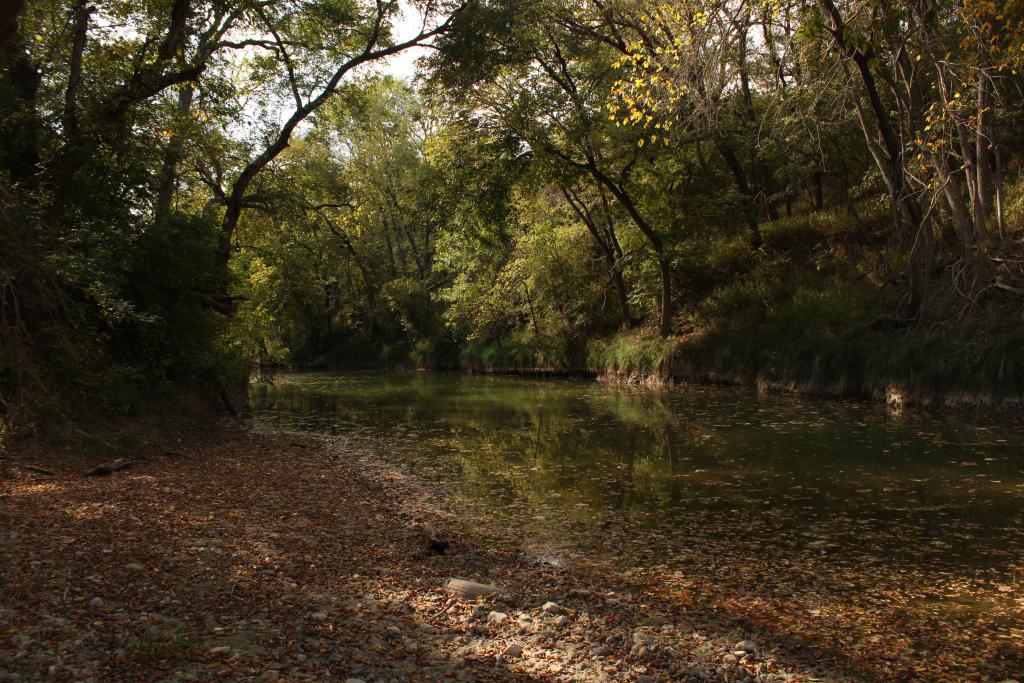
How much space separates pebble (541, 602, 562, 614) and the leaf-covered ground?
0.09ft

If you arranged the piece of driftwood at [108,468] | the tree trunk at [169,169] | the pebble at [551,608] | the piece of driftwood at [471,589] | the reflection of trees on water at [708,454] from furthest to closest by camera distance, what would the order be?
the tree trunk at [169,169]
the piece of driftwood at [108,468]
the reflection of trees on water at [708,454]
the piece of driftwood at [471,589]
the pebble at [551,608]

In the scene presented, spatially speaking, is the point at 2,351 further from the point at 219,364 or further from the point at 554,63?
the point at 554,63

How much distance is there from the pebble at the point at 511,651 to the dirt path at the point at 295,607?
0.5 inches

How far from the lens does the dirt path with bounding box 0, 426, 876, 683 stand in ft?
13.9

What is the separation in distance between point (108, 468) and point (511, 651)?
7.46 m

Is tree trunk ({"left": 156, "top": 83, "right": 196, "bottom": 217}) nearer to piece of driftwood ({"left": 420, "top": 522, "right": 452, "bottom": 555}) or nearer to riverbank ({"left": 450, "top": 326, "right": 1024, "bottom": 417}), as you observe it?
piece of driftwood ({"left": 420, "top": 522, "right": 452, "bottom": 555})

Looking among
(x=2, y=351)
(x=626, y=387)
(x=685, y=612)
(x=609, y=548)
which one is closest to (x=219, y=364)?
(x=2, y=351)

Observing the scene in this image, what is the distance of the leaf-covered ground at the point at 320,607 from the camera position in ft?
14.0

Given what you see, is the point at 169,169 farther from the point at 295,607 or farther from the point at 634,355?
the point at 634,355

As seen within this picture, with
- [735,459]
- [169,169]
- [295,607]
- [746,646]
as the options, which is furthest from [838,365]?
[295,607]

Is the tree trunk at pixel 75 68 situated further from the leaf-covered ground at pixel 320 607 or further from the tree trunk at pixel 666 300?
the tree trunk at pixel 666 300

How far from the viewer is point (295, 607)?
5180mm

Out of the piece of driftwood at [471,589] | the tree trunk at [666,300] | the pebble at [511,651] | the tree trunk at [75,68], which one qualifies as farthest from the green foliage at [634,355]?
the pebble at [511,651]

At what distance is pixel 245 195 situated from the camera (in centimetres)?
2094
